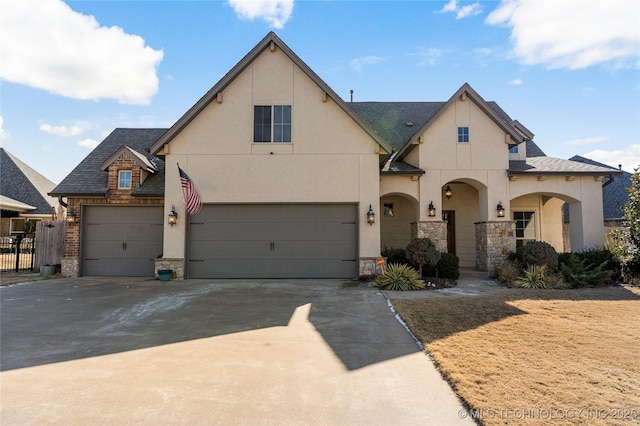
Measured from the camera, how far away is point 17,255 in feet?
45.5

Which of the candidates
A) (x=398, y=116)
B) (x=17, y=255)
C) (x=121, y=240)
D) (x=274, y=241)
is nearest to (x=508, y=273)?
(x=274, y=241)

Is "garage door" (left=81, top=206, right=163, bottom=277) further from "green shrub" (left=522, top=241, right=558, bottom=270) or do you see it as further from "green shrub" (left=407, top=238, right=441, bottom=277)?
"green shrub" (left=522, top=241, right=558, bottom=270)

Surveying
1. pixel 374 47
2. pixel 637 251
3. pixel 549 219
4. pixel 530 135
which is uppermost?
pixel 374 47

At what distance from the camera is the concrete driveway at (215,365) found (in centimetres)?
341

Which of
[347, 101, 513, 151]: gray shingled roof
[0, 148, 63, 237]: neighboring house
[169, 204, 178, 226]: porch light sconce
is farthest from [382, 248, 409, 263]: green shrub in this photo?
[0, 148, 63, 237]: neighboring house

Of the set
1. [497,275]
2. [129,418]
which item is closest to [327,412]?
[129,418]

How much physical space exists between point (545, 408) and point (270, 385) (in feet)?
9.41

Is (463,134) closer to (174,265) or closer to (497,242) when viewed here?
(497,242)

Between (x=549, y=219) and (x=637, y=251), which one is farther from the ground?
(x=549, y=219)

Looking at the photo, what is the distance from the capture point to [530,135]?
15.0 metres

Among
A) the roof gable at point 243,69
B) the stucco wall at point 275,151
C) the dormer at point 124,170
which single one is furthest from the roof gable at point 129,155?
the stucco wall at point 275,151

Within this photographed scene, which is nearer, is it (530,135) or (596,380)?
(596,380)

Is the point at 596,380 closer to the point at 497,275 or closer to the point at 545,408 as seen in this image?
the point at 545,408

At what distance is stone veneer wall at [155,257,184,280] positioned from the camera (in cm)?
1213
